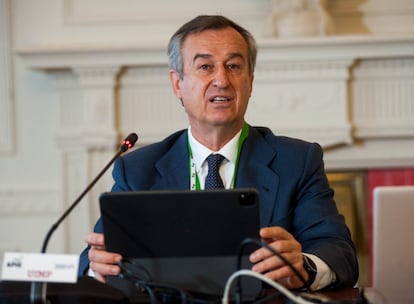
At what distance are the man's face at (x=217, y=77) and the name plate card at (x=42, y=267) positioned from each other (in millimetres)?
867

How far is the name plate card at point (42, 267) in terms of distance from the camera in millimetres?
1291

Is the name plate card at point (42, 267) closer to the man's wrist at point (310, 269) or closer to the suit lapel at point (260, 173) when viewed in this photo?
the man's wrist at point (310, 269)

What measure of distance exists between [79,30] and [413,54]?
163 centimetres

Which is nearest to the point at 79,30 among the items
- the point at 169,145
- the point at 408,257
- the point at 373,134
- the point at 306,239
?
the point at 373,134

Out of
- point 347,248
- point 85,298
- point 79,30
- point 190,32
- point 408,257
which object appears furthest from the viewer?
point 79,30

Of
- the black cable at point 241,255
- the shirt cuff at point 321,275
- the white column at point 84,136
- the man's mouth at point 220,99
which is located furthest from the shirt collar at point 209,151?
the white column at point 84,136

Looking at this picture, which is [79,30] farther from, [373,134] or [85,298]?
[85,298]

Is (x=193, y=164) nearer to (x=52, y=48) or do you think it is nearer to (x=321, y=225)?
(x=321, y=225)

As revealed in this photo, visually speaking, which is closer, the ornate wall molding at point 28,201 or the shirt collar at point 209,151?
the shirt collar at point 209,151

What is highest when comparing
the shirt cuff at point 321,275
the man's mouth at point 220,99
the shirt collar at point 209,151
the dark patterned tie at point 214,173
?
the man's mouth at point 220,99

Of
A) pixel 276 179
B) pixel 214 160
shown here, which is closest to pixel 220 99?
pixel 214 160

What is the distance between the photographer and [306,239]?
76.9 inches

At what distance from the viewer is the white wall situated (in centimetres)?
387

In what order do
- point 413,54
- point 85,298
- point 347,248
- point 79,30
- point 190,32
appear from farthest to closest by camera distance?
point 79,30, point 413,54, point 190,32, point 347,248, point 85,298
